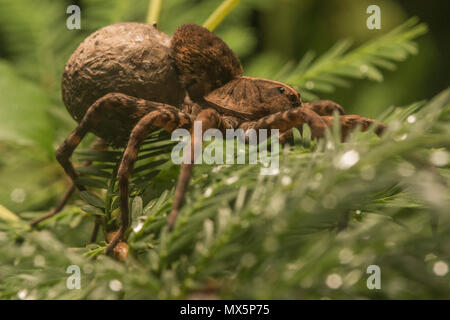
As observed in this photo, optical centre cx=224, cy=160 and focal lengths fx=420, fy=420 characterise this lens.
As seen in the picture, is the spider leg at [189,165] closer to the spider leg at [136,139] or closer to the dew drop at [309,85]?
the spider leg at [136,139]

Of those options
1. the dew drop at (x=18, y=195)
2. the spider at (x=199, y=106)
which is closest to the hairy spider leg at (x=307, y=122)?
the spider at (x=199, y=106)

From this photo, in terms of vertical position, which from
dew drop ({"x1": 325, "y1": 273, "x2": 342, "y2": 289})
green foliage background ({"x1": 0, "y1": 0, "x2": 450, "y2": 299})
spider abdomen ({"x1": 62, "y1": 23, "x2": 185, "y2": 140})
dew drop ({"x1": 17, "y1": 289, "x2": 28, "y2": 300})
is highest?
spider abdomen ({"x1": 62, "y1": 23, "x2": 185, "y2": 140})

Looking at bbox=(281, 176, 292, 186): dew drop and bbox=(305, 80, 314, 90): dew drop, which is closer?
bbox=(281, 176, 292, 186): dew drop

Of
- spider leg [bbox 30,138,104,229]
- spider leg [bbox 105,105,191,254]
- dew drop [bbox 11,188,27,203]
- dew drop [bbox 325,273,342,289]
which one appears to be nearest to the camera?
dew drop [bbox 325,273,342,289]

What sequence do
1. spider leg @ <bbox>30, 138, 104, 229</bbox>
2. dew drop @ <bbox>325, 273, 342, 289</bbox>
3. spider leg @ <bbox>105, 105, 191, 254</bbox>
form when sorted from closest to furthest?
dew drop @ <bbox>325, 273, 342, 289</bbox>
spider leg @ <bbox>105, 105, 191, 254</bbox>
spider leg @ <bbox>30, 138, 104, 229</bbox>

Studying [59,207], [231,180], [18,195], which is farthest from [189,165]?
[18,195]

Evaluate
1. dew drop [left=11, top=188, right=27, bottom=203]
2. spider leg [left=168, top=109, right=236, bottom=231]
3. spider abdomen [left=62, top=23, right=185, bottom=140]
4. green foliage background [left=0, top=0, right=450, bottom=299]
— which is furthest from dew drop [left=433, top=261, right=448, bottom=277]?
dew drop [left=11, top=188, right=27, bottom=203]

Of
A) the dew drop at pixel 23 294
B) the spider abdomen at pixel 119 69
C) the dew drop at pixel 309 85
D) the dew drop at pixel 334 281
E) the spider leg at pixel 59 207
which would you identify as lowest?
the dew drop at pixel 334 281

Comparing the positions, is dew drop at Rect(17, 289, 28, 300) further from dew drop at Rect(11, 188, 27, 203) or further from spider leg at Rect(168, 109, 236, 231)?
dew drop at Rect(11, 188, 27, 203)

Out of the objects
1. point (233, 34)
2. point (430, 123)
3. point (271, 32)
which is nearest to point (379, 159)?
point (430, 123)

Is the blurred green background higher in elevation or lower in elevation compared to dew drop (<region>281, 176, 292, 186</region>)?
higher
